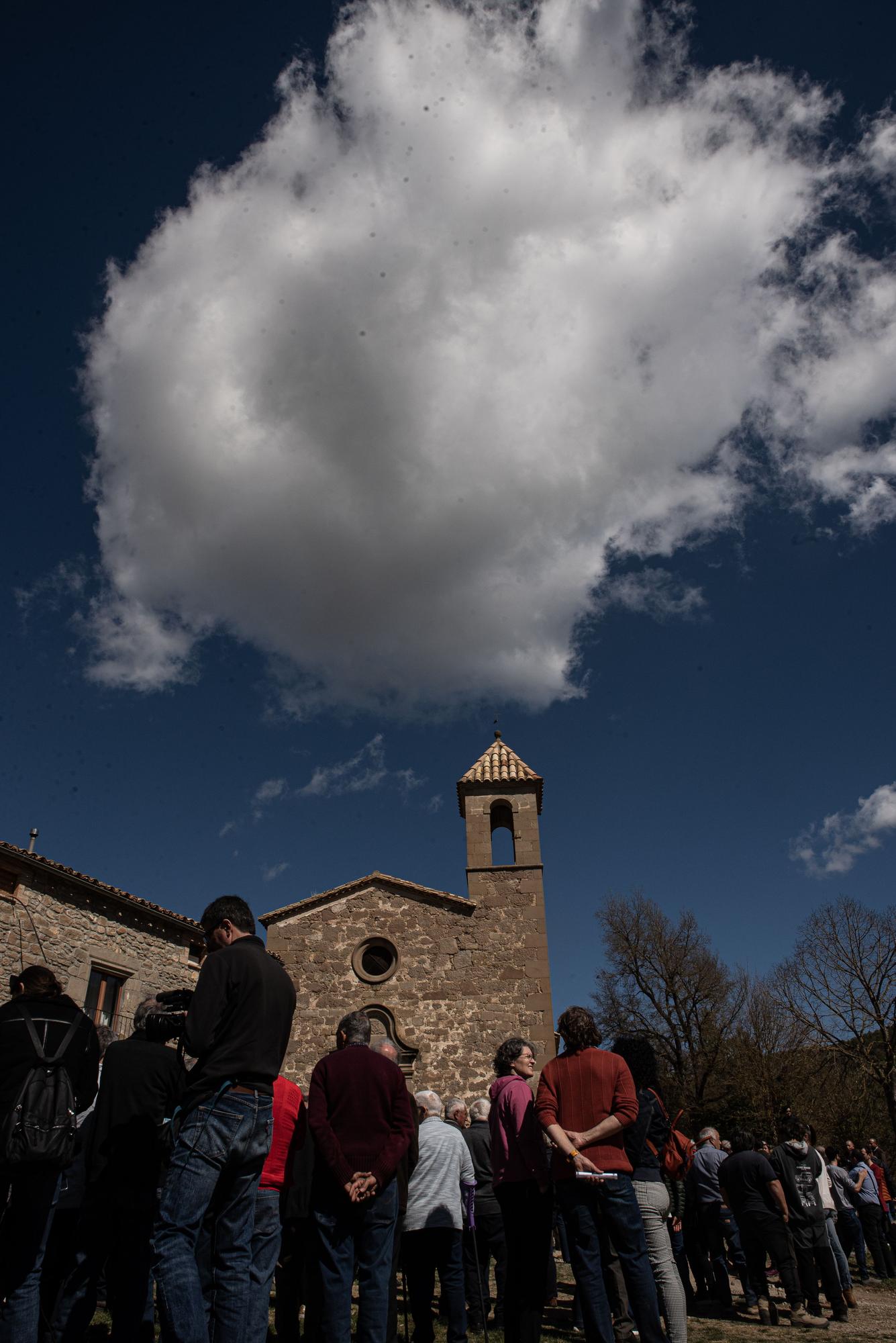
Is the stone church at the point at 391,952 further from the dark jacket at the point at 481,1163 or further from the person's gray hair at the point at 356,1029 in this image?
the person's gray hair at the point at 356,1029

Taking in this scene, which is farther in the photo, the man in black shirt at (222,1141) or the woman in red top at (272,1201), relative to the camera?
the woman in red top at (272,1201)

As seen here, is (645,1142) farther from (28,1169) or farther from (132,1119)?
(28,1169)

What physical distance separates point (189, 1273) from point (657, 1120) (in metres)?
3.67

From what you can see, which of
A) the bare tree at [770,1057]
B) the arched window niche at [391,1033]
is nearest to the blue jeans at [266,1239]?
the arched window niche at [391,1033]

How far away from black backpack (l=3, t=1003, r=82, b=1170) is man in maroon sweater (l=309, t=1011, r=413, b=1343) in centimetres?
114

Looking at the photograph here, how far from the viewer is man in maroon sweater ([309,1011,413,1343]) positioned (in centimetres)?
372

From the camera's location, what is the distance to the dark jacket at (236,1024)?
3.18 meters

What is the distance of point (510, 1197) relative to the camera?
4566 millimetres

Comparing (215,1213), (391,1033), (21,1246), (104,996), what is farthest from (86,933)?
(215,1213)

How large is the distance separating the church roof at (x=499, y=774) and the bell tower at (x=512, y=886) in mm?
16

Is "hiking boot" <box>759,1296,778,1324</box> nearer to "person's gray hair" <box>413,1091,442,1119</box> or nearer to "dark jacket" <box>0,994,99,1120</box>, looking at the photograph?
"person's gray hair" <box>413,1091,442,1119</box>

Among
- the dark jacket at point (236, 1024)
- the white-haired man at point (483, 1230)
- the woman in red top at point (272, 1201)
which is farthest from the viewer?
the white-haired man at point (483, 1230)

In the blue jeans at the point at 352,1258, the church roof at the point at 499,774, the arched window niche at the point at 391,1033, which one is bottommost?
the blue jeans at the point at 352,1258

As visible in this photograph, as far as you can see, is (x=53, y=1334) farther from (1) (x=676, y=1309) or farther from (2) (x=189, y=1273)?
(1) (x=676, y=1309)
